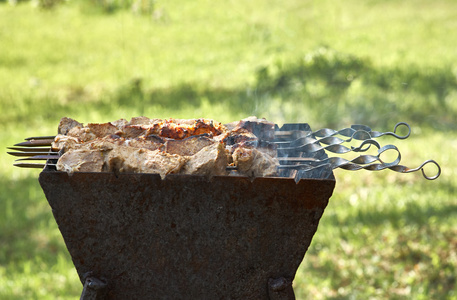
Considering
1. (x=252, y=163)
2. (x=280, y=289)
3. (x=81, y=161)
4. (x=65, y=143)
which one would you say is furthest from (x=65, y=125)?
(x=280, y=289)

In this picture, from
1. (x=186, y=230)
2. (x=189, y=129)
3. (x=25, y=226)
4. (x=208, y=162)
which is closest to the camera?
(x=208, y=162)

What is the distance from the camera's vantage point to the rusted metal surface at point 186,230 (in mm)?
1963

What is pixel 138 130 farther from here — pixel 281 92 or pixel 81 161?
pixel 281 92

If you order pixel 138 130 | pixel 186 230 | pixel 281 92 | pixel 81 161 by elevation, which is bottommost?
pixel 186 230

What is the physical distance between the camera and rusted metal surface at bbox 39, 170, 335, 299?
196 cm

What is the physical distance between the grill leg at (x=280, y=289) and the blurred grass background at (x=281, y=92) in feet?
6.61

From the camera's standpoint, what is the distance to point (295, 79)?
7582 millimetres

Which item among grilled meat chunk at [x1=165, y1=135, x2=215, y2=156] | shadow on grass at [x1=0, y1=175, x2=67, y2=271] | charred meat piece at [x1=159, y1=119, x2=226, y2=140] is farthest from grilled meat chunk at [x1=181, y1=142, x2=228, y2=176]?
shadow on grass at [x1=0, y1=175, x2=67, y2=271]

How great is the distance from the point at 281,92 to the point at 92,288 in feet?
18.4

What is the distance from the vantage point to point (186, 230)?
6.66ft

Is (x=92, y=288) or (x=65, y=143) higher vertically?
(x=65, y=143)

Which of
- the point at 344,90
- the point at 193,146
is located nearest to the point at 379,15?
the point at 344,90

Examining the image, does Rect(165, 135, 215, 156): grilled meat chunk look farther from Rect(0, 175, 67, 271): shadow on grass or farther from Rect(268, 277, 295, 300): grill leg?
Rect(0, 175, 67, 271): shadow on grass

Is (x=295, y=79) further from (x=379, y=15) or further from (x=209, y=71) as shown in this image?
(x=379, y=15)
